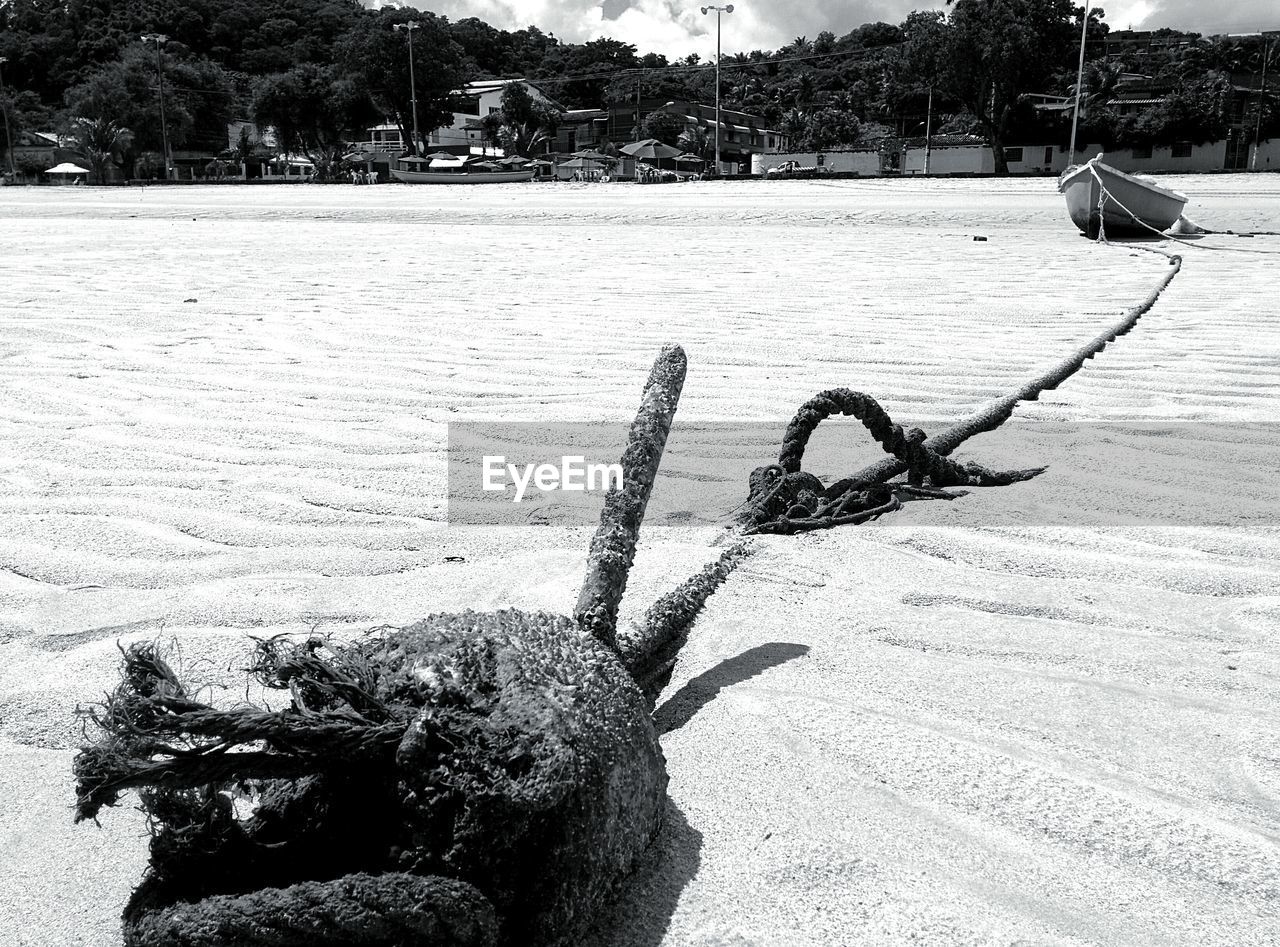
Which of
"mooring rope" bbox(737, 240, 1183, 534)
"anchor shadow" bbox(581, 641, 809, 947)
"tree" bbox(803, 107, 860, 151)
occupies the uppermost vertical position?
"tree" bbox(803, 107, 860, 151)

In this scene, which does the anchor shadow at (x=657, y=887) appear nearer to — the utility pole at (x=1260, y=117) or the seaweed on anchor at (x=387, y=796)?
the seaweed on anchor at (x=387, y=796)

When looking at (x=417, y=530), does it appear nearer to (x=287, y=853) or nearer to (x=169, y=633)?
(x=169, y=633)

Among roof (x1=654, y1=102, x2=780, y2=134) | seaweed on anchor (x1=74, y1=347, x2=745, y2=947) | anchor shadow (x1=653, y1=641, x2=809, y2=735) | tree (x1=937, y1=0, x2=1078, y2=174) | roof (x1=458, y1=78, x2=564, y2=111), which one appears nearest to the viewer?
seaweed on anchor (x1=74, y1=347, x2=745, y2=947)

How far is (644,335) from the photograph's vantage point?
5410mm

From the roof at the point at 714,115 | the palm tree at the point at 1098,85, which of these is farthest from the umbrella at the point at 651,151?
the palm tree at the point at 1098,85

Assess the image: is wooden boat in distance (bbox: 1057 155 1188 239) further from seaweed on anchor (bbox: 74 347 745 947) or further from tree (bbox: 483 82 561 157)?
tree (bbox: 483 82 561 157)

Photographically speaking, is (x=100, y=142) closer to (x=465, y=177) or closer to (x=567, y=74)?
(x=465, y=177)

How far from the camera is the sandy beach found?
1397mm

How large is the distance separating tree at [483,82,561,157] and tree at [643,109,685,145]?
292 inches

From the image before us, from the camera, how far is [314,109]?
70750 mm

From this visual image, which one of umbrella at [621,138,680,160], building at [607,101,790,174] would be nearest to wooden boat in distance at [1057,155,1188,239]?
umbrella at [621,138,680,160]

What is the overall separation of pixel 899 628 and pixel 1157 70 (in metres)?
80.3

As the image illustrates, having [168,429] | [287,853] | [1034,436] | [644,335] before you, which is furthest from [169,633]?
[644,335]

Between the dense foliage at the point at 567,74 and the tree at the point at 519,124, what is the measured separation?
0.94 feet
